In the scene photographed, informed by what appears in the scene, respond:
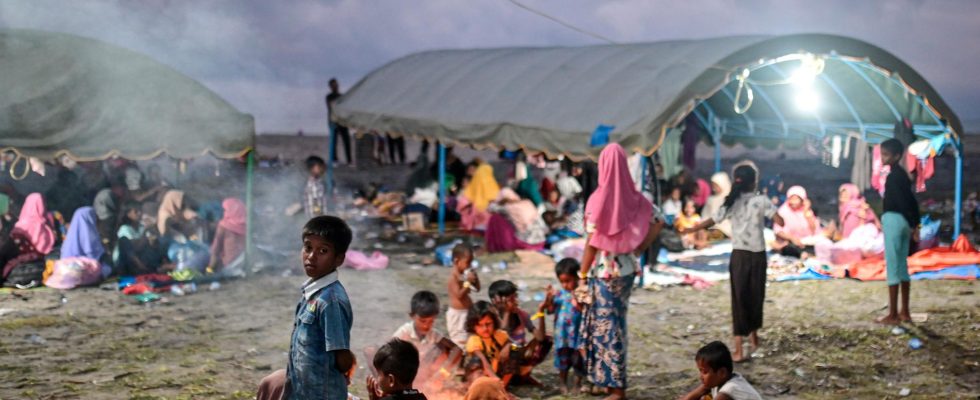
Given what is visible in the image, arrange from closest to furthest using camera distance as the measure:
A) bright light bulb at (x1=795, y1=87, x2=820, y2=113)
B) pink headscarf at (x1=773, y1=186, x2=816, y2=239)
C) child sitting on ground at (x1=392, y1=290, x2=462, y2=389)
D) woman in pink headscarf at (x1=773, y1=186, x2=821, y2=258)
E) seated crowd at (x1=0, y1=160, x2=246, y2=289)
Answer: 1. child sitting on ground at (x1=392, y1=290, x2=462, y2=389)
2. seated crowd at (x1=0, y1=160, x2=246, y2=289)
3. woman in pink headscarf at (x1=773, y1=186, x2=821, y2=258)
4. pink headscarf at (x1=773, y1=186, x2=816, y2=239)
5. bright light bulb at (x1=795, y1=87, x2=820, y2=113)

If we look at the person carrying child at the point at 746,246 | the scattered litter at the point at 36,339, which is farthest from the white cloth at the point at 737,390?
the scattered litter at the point at 36,339

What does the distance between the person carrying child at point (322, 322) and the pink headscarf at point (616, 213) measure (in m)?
2.60

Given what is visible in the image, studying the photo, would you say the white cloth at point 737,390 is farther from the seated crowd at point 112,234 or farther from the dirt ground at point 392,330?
the seated crowd at point 112,234

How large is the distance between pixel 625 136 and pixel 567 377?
4.38m

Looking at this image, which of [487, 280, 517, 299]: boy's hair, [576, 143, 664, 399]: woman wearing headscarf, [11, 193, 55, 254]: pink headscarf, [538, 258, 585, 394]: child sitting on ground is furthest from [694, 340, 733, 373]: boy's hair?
[11, 193, 55, 254]: pink headscarf

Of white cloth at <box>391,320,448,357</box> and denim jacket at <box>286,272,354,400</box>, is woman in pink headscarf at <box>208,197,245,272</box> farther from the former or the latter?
denim jacket at <box>286,272,354,400</box>

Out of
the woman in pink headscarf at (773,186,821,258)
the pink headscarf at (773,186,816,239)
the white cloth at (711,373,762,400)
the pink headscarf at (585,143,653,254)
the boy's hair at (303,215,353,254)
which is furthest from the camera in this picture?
the pink headscarf at (773,186,816,239)

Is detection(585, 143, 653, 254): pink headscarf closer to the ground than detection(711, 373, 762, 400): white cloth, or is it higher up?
higher up

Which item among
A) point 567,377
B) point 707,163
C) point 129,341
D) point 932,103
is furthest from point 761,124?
point 707,163

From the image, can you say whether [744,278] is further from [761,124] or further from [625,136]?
[761,124]

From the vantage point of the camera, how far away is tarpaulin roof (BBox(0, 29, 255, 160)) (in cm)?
998

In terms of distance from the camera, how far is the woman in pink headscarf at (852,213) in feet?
40.6

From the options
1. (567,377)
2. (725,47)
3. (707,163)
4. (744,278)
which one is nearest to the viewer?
(567,377)

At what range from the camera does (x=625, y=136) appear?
34.6ft
